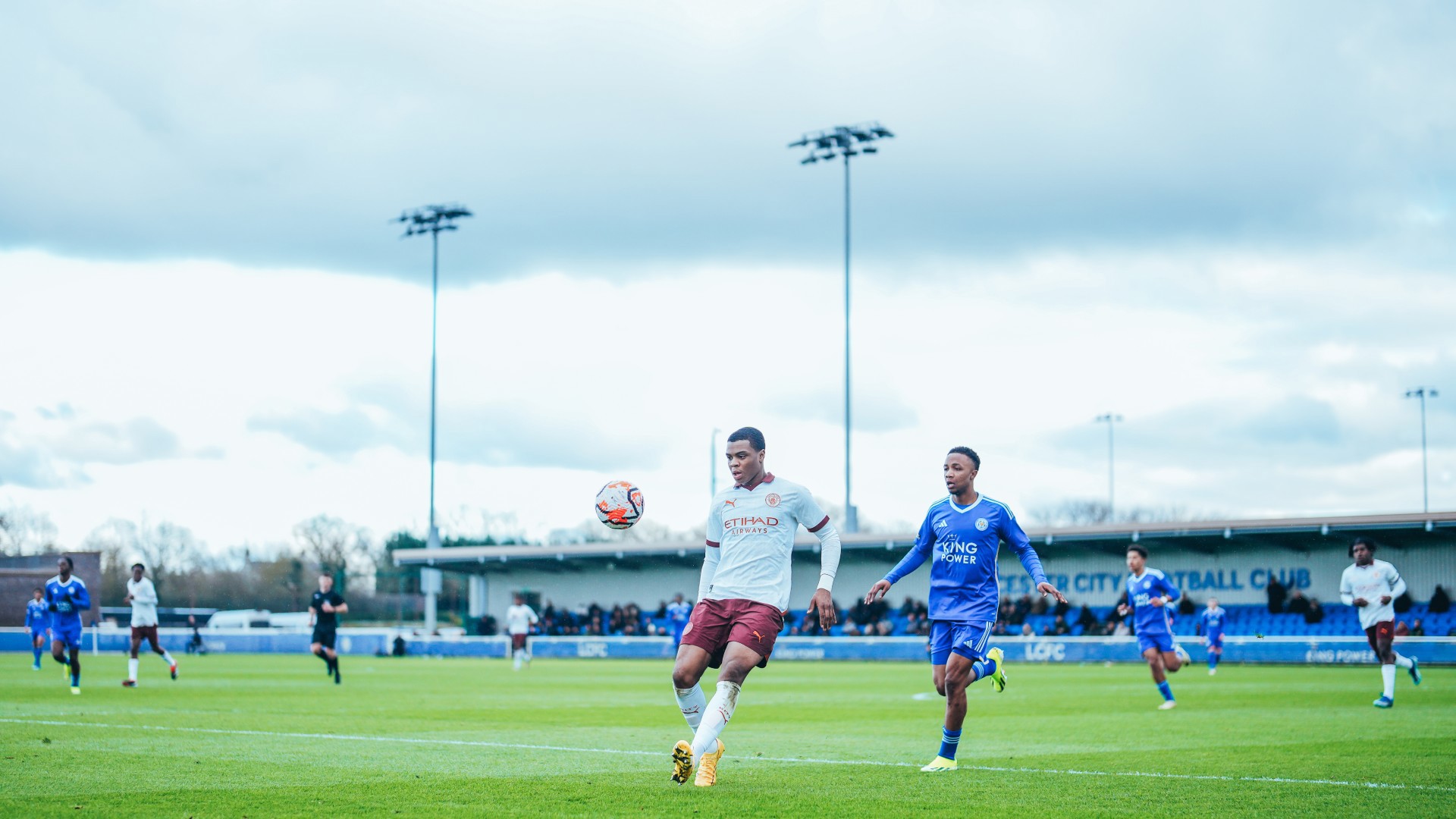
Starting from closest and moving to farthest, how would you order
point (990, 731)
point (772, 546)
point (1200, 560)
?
point (772, 546), point (990, 731), point (1200, 560)

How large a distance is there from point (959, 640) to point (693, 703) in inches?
80.8

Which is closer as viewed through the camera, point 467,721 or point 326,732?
point 326,732

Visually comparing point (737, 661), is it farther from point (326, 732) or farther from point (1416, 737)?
point (1416, 737)

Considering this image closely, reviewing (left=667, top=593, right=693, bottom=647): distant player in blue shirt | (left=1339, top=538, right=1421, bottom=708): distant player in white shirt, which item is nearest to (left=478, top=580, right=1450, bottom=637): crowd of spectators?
(left=667, top=593, right=693, bottom=647): distant player in blue shirt

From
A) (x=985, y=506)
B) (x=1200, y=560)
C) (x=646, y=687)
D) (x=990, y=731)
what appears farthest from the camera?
(x=1200, y=560)

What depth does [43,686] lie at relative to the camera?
77.6ft

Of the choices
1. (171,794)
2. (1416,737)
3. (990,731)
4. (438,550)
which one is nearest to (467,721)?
(990,731)

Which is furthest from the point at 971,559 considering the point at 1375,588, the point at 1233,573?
the point at 1233,573

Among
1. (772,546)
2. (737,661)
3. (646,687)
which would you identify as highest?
(772,546)

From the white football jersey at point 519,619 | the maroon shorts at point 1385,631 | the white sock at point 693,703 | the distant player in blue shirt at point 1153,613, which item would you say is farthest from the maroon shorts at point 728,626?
the white football jersey at point 519,619

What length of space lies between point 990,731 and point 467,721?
18.9ft

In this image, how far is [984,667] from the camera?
1071 cm

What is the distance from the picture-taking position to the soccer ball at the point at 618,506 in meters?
10.8

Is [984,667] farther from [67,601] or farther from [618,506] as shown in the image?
[67,601]
